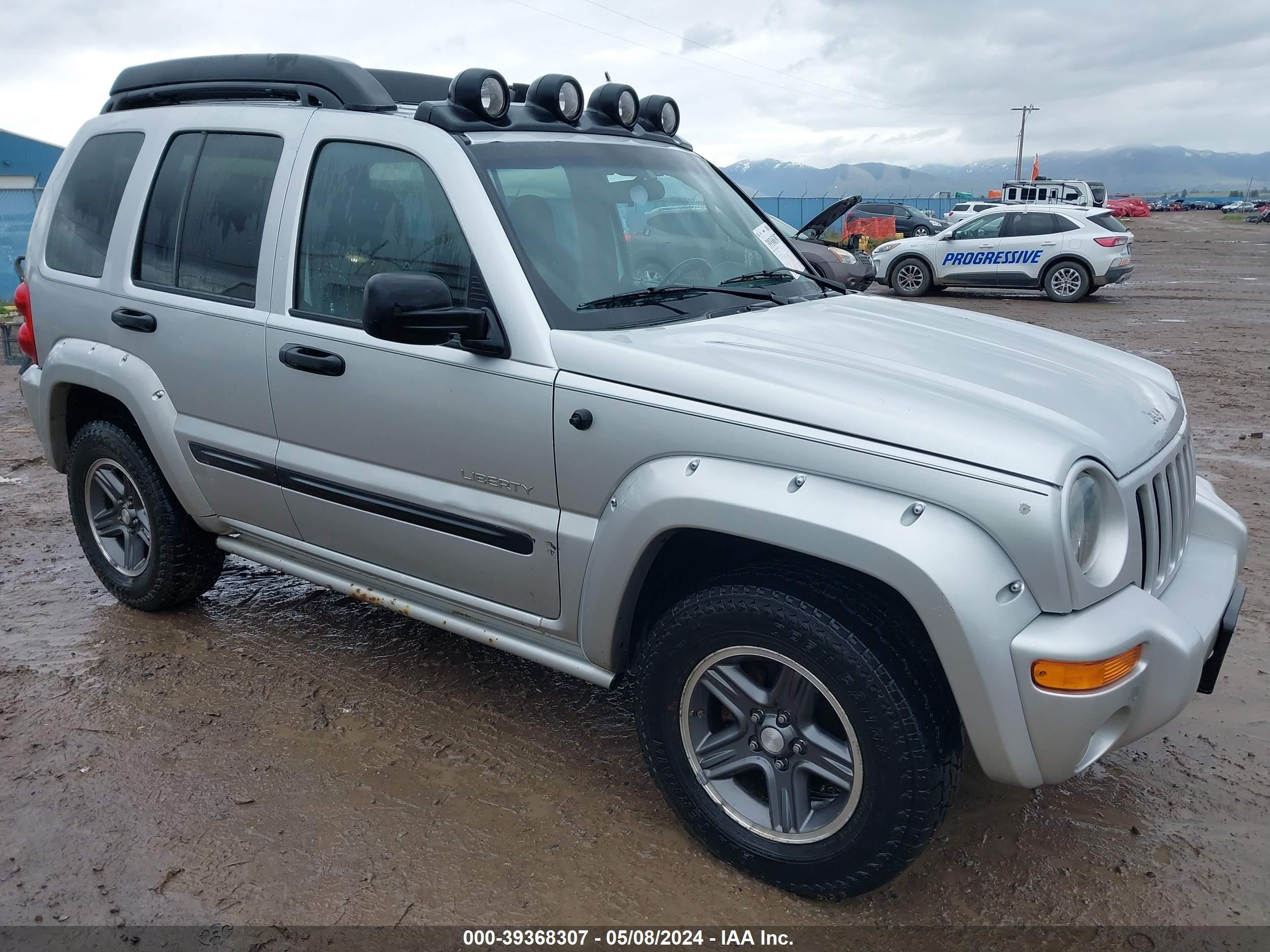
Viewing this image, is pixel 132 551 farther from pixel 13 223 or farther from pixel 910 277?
pixel 910 277

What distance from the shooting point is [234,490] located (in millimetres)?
3775

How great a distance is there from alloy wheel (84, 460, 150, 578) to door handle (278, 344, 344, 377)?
4.19 ft

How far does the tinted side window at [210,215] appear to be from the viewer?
3.57 metres

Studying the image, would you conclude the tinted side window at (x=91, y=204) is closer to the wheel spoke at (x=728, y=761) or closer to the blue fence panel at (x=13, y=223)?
the wheel spoke at (x=728, y=761)

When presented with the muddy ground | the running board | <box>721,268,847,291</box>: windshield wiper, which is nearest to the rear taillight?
the muddy ground

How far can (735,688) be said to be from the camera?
2686 mm

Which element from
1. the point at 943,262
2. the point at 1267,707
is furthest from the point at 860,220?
the point at 1267,707

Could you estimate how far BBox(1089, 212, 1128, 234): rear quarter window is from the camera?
16594mm

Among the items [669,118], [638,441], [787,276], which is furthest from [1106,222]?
[638,441]

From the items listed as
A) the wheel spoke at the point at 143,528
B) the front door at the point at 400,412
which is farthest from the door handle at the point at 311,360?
the wheel spoke at the point at 143,528

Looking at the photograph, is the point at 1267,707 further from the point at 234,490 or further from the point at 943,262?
the point at 943,262

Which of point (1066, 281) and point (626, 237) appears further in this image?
point (1066, 281)

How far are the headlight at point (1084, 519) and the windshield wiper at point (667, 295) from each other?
130 cm

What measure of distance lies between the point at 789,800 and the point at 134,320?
9.55 feet
